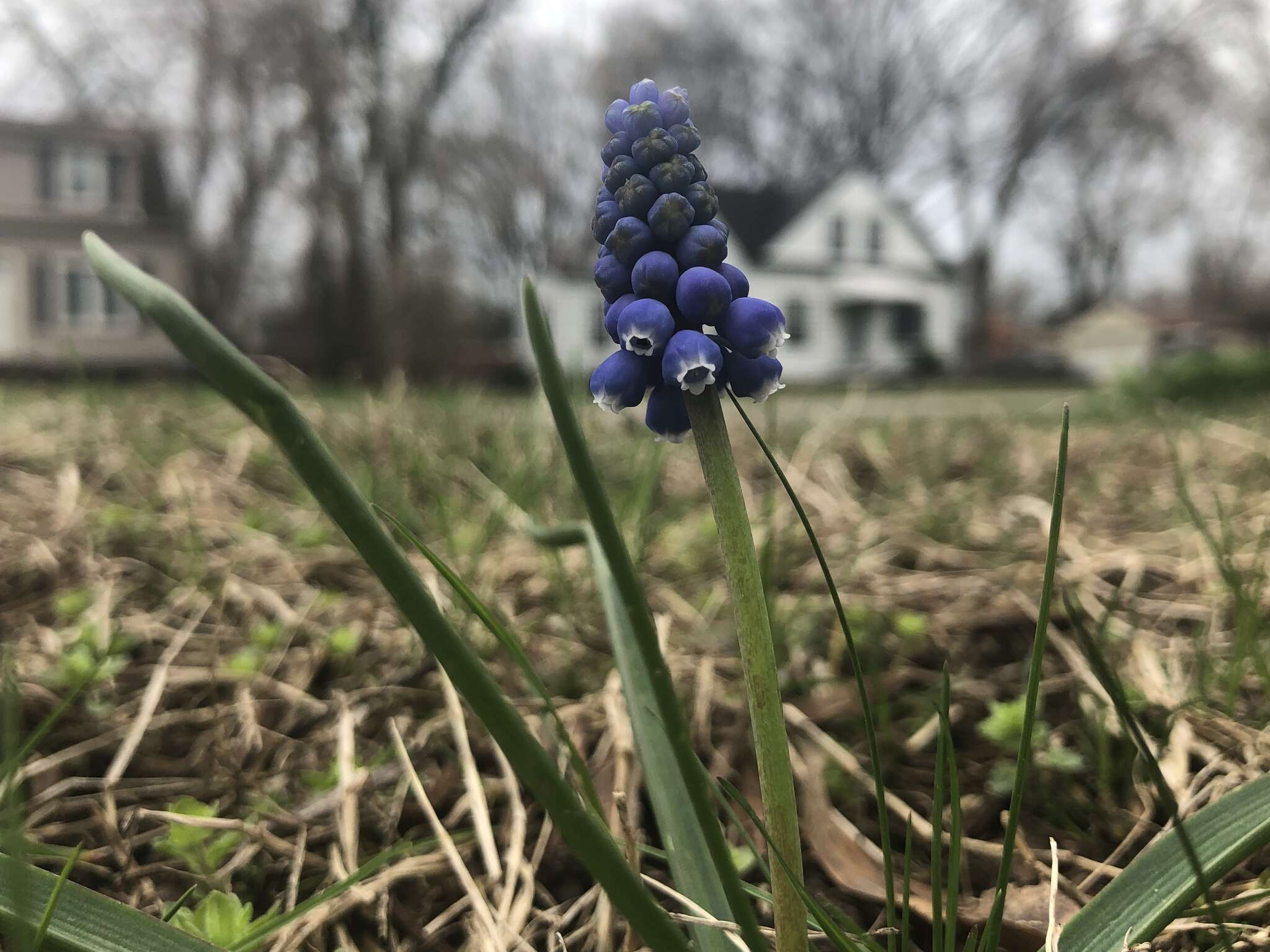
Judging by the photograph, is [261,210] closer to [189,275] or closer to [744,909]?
[189,275]

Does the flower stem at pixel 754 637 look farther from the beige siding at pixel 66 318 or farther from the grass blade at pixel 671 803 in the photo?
the beige siding at pixel 66 318

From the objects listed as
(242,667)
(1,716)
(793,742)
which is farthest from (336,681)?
(793,742)

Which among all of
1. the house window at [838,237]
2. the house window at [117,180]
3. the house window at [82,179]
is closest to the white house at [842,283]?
the house window at [838,237]

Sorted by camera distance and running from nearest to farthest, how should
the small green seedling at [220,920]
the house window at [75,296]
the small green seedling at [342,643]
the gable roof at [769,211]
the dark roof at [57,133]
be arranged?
1. the small green seedling at [220,920]
2. the small green seedling at [342,643]
3. the dark roof at [57,133]
4. the house window at [75,296]
5. the gable roof at [769,211]

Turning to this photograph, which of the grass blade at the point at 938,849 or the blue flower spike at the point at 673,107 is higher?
the blue flower spike at the point at 673,107

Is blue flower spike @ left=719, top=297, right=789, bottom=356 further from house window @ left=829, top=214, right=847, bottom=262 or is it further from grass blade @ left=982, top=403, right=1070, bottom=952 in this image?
house window @ left=829, top=214, right=847, bottom=262

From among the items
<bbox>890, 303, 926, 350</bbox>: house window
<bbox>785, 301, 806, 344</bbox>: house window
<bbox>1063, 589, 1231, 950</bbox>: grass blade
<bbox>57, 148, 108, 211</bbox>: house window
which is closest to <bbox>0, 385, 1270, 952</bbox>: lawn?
<bbox>1063, 589, 1231, 950</bbox>: grass blade

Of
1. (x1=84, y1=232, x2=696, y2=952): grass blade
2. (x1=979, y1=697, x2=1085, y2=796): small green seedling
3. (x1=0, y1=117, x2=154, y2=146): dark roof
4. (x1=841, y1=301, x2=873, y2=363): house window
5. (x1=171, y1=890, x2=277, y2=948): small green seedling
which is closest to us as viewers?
(x1=84, y1=232, x2=696, y2=952): grass blade
